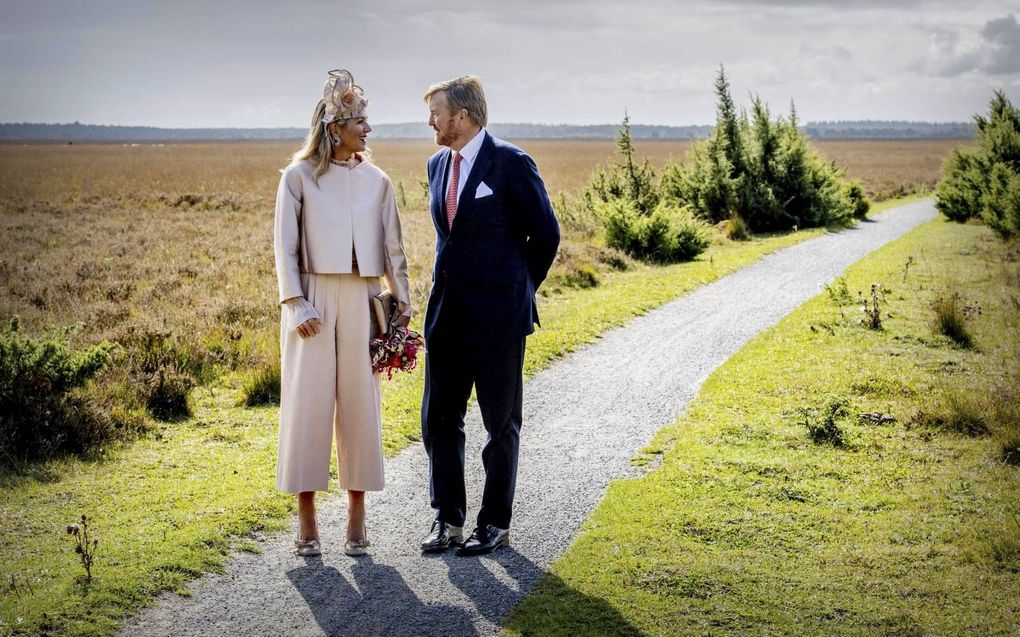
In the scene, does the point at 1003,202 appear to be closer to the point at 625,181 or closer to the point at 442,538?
the point at 625,181

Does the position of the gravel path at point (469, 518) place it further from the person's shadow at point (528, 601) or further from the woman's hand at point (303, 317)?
the woman's hand at point (303, 317)

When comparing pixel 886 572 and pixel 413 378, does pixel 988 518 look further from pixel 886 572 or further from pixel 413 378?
pixel 413 378

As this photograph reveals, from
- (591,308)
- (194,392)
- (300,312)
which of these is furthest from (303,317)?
(591,308)

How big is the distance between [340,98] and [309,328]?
1.23m

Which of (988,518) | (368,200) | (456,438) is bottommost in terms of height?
(988,518)

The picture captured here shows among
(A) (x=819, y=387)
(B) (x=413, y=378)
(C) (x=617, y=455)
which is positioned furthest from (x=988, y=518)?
(B) (x=413, y=378)

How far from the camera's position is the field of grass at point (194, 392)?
4836 millimetres

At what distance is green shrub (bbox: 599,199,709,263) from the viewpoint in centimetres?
1933

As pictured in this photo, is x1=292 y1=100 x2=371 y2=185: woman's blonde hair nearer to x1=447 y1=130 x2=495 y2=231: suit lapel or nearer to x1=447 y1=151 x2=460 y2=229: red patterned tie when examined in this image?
x1=447 y1=151 x2=460 y2=229: red patterned tie

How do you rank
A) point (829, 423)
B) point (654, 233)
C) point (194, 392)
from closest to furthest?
point (829, 423) → point (194, 392) → point (654, 233)

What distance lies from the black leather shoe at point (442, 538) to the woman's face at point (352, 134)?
2.18 metres

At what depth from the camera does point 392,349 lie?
5.06 meters

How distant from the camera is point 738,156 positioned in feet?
87.5

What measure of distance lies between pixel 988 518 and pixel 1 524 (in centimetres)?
621
